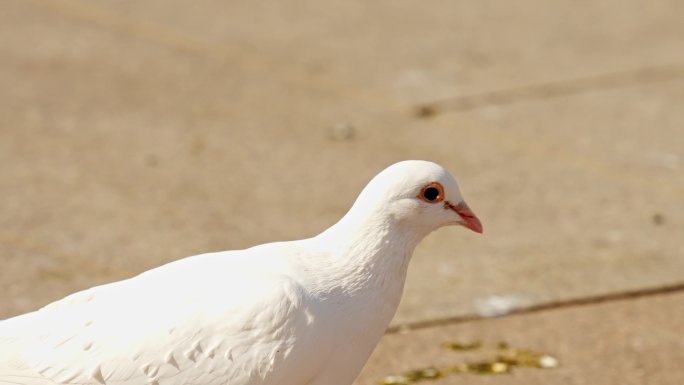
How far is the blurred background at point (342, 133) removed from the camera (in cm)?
618

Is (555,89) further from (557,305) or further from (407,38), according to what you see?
(557,305)

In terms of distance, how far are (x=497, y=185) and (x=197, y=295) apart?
3.36 metres

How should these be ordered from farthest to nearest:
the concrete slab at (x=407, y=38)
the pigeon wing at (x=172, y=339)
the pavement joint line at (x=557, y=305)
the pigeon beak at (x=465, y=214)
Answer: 1. the concrete slab at (x=407, y=38)
2. the pavement joint line at (x=557, y=305)
3. the pigeon beak at (x=465, y=214)
4. the pigeon wing at (x=172, y=339)

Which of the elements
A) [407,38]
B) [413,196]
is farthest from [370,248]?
[407,38]

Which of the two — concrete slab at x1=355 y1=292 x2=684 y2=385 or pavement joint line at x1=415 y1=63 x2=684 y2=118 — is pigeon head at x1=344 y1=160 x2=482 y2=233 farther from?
pavement joint line at x1=415 y1=63 x2=684 y2=118

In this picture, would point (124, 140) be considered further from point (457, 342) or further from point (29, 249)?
point (457, 342)

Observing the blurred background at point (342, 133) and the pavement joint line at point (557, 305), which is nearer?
the pavement joint line at point (557, 305)

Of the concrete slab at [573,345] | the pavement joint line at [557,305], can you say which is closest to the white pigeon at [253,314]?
the concrete slab at [573,345]

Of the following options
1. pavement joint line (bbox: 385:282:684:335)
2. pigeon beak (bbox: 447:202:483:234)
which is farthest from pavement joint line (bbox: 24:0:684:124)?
pigeon beak (bbox: 447:202:483:234)

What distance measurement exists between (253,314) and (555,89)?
4.86 metres

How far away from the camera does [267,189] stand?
6.99 metres

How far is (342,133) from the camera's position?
7773mm

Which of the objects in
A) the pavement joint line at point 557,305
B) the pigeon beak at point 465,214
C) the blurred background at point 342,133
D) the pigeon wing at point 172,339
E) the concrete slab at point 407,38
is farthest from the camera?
the concrete slab at point 407,38

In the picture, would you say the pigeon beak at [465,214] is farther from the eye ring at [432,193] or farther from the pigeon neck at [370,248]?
the pigeon neck at [370,248]
